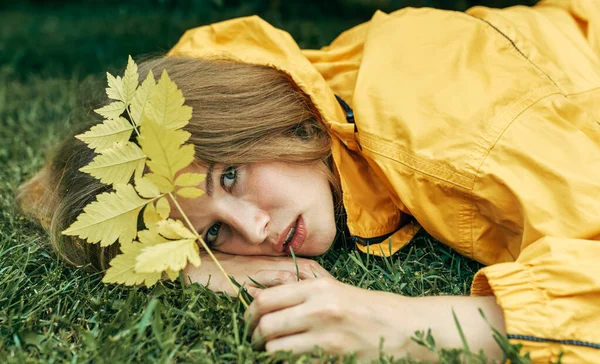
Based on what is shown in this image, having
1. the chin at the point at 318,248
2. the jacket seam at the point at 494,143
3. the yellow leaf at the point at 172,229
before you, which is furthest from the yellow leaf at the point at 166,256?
the jacket seam at the point at 494,143

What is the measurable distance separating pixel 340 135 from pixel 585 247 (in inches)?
32.4

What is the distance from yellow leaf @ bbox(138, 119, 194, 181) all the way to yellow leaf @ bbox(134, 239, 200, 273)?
7.0 inches

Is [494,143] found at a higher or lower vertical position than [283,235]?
higher

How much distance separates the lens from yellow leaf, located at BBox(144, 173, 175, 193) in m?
1.50

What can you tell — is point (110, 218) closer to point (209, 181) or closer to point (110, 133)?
point (110, 133)

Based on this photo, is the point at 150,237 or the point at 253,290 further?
the point at 253,290

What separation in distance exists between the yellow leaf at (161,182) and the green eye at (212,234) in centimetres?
38

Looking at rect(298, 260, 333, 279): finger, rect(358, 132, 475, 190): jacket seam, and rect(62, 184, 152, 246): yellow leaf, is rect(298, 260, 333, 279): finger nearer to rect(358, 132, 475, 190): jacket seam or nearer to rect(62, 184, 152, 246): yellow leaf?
rect(358, 132, 475, 190): jacket seam

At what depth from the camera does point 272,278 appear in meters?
1.77

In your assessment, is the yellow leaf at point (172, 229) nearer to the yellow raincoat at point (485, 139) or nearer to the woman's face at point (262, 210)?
the woman's face at point (262, 210)

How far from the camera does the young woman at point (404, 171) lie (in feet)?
4.78

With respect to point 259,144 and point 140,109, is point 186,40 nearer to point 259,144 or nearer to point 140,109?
point 259,144

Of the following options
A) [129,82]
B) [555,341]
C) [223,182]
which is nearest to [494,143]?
[555,341]

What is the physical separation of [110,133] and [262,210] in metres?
0.50
